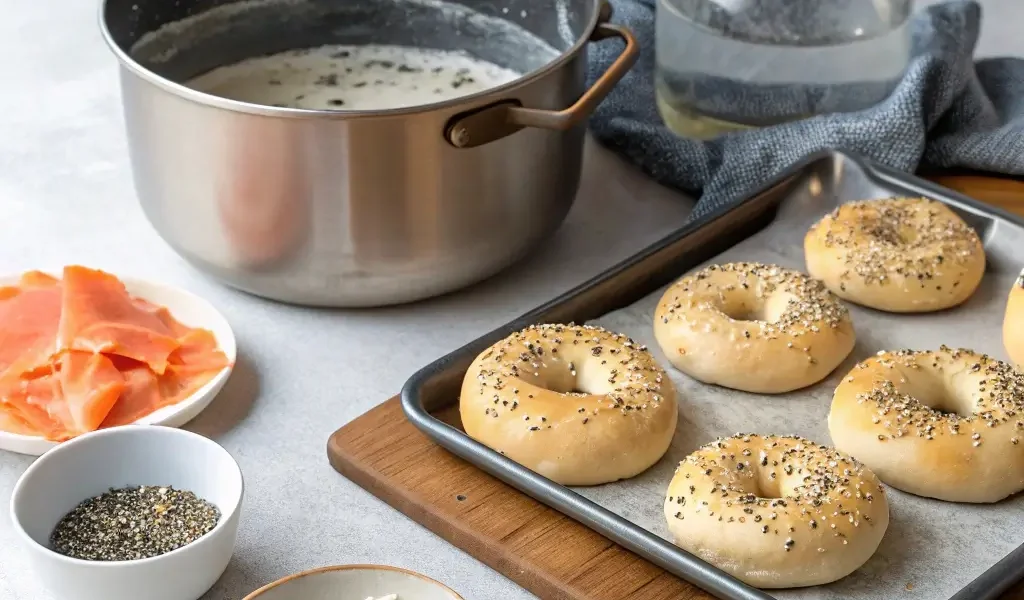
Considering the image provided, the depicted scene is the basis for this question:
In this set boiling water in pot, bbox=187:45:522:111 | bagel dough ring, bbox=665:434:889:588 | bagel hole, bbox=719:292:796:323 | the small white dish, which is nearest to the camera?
the small white dish

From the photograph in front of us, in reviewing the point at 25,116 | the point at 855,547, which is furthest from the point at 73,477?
the point at 25,116

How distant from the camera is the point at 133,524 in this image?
4.17ft

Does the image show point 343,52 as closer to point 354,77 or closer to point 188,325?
point 354,77

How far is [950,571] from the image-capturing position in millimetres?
1311

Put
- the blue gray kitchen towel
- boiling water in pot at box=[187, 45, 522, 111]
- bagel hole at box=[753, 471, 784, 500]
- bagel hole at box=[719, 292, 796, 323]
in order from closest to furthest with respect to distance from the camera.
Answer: bagel hole at box=[753, 471, 784, 500]
bagel hole at box=[719, 292, 796, 323]
boiling water in pot at box=[187, 45, 522, 111]
the blue gray kitchen towel

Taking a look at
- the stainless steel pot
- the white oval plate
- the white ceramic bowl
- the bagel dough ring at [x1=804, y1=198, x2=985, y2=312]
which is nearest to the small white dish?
the white ceramic bowl

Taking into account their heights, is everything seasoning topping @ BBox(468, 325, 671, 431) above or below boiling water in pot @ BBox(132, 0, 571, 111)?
below

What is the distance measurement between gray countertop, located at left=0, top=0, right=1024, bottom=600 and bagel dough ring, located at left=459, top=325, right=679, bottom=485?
0.14 meters

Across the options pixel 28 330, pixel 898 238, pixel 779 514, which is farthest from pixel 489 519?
pixel 898 238

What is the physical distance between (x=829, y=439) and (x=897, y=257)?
35 cm

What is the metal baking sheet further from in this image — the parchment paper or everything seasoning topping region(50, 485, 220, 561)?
everything seasoning topping region(50, 485, 220, 561)

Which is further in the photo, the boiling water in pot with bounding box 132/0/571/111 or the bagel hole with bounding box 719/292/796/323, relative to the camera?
the boiling water in pot with bounding box 132/0/571/111

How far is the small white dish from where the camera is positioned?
1.14m

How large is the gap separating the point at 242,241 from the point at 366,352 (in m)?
0.22
